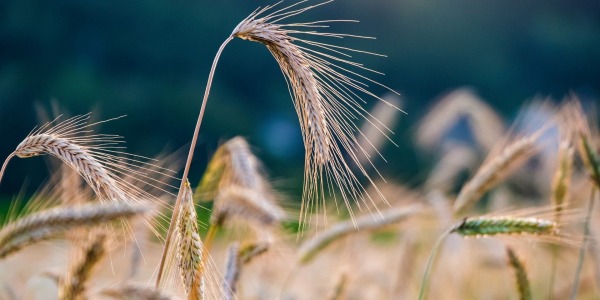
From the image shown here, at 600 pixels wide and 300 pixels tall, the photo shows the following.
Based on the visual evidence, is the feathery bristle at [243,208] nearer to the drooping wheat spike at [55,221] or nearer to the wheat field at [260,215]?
the wheat field at [260,215]

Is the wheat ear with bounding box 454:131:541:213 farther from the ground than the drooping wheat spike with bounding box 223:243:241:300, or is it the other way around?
the wheat ear with bounding box 454:131:541:213

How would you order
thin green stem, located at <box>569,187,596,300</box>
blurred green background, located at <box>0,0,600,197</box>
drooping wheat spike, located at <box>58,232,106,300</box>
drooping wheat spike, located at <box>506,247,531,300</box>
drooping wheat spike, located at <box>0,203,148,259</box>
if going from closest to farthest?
1. drooping wheat spike, located at <box>0,203,148,259</box>
2. drooping wheat spike, located at <box>58,232,106,300</box>
3. drooping wheat spike, located at <box>506,247,531,300</box>
4. thin green stem, located at <box>569,187,596,300</box>
5. blurred green background, located at <box>0,0,600,197</box>

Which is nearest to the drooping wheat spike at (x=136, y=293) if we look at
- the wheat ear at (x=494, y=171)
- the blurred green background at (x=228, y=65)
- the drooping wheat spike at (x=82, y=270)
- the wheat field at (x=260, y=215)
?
the wheat field at (x=260, y=215)

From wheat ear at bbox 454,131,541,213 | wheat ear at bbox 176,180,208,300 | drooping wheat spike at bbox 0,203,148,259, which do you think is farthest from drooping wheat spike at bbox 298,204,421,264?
drooping wheat spike at bbox 0,203,148,259

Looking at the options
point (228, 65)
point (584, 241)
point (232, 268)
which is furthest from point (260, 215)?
point (228, 65)

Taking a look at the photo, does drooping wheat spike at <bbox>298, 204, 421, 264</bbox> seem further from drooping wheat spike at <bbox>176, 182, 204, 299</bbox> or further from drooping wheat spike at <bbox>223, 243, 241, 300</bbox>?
drooping wheat spike at <bbox>176, 182, 204, 299</bbox>

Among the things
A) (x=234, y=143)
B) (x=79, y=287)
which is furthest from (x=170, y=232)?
(x=234, y=143)

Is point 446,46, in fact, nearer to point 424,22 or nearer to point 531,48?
point 424,22
